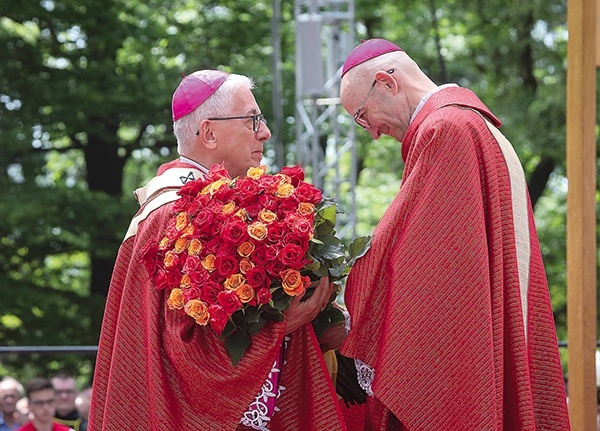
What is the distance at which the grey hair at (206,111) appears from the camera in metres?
4.21

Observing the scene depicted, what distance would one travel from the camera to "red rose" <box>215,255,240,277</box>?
3607mm

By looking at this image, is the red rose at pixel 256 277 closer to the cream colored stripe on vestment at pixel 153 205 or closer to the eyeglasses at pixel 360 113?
the cream colored stripe on vestment at pixel 153 205

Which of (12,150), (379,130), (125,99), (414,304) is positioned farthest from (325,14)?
(414,304)

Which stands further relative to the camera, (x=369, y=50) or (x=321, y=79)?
(x=321, y=79)

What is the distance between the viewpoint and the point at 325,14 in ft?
37.6

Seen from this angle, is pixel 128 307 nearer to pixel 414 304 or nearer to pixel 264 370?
pixel 264 370

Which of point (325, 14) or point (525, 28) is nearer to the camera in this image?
point (325, 14)

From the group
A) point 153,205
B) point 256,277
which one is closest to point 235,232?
point 256,277

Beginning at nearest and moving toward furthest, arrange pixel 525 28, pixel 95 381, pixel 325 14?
pixel 95 381 < pixel 325 14 < pixel 525 28

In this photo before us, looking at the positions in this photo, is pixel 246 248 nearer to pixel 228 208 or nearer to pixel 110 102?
pixel 228 208

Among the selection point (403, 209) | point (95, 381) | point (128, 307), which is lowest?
point (95, 381)

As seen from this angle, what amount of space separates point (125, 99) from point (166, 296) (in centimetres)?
1223

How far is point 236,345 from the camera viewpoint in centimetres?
366

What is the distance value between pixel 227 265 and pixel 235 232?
0.12 meters
